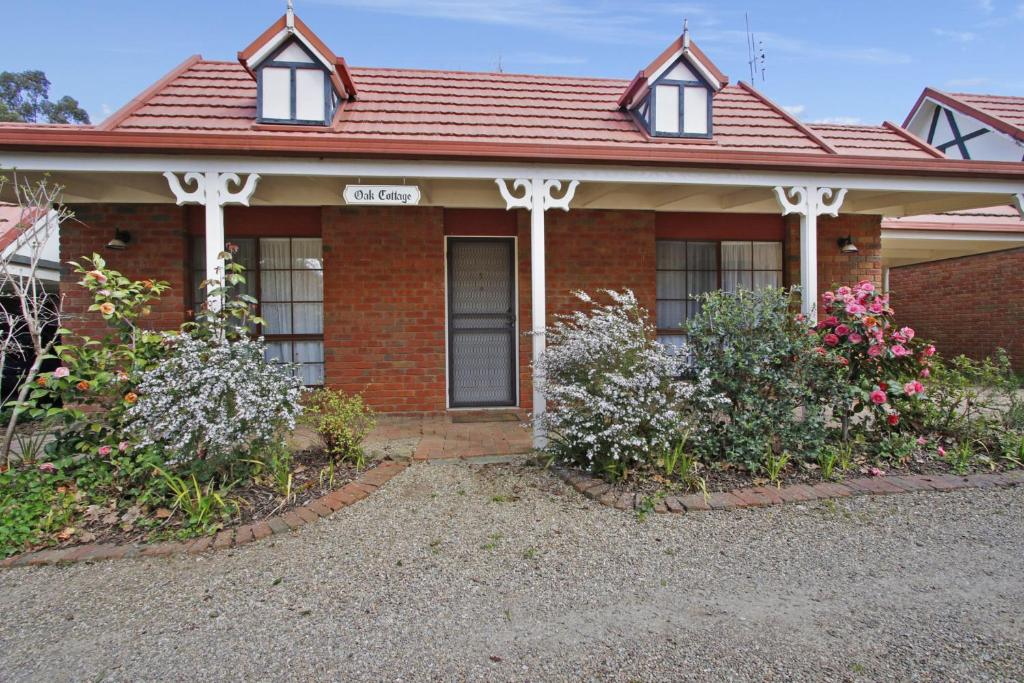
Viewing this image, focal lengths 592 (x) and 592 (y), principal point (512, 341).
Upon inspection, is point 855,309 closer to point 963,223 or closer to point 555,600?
point 555,600

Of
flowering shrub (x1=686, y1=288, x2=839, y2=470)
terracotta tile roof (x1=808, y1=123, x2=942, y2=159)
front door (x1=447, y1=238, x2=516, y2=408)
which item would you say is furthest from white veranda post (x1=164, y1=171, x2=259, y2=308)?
terracotta tile roof (x1=808, y1=123, x2=942, y2=159)

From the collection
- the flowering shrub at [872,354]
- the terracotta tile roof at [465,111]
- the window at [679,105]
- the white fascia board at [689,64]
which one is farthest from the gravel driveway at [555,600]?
the white fascia board at [689,64]

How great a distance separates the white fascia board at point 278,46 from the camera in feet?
21.0

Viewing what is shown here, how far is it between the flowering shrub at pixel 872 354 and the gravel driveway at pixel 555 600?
1.01 meters

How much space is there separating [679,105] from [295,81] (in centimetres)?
445

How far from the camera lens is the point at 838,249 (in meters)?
7.62

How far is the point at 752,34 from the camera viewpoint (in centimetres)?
1338

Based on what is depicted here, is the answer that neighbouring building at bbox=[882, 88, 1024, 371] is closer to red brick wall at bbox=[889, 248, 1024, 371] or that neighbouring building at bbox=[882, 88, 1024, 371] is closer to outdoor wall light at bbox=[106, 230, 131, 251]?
red brick wall at bbox=[889, 248, 1024, 371]

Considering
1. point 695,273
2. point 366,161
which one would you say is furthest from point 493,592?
point 695,273

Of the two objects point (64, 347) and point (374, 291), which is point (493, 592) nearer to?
point (64, 347)

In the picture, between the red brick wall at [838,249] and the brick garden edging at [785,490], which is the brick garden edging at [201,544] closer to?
the brick garden edging at [785,490]

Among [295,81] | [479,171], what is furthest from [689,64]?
[295,81]

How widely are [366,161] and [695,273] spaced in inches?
179

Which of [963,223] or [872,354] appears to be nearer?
[872,354]
